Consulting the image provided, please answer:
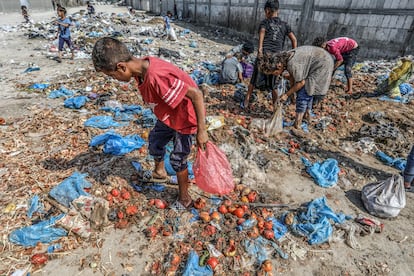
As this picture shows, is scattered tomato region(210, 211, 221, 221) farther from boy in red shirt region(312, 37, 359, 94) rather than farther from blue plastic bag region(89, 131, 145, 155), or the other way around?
boy in red shirt region(312, 37, 359, 94)

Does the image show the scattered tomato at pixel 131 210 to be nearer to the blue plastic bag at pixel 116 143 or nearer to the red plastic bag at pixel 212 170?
the red plastic bag at pixel 212 170

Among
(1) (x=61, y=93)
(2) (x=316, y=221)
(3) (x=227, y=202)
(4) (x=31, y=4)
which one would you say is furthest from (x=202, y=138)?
(4) (x=31, y=4)

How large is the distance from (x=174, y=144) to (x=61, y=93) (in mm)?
4388

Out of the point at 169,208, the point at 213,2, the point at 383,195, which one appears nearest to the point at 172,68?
the point at 169,208

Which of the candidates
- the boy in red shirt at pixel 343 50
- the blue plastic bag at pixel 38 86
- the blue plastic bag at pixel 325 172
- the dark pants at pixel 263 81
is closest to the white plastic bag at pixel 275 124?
the dark pants at pixel 263 81

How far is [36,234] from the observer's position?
2.34 m

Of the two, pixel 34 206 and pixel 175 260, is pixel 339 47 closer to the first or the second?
pixel 175 260

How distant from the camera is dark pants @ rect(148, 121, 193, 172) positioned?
2424mm

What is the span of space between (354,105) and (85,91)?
19.8 feet

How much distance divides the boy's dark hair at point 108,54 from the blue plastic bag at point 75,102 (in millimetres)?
3474

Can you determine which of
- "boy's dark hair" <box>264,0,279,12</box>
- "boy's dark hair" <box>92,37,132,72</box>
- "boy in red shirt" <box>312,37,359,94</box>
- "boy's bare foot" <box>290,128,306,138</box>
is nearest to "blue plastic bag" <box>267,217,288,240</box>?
"boy's bare foot" <box>290,128,306,138</box>

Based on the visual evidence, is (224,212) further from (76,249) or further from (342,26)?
(342,26)

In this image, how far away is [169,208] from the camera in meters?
2.77

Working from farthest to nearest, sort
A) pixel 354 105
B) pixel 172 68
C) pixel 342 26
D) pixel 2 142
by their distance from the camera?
1. pixel 342 26
2. pixel 354 105
3. pixel 2 142
4. pixel 172 68
